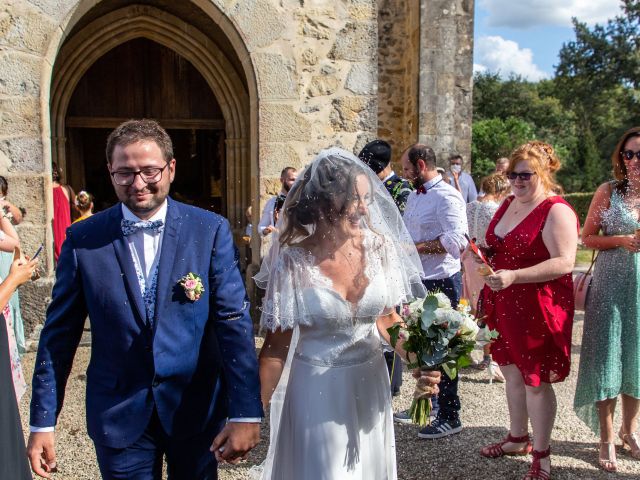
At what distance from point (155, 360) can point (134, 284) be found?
0.29 m

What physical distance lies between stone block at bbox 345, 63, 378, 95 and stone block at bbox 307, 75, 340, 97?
152 millimetres

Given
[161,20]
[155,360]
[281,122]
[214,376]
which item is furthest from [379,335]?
[161,20]

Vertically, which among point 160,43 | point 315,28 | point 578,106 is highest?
point 578,106

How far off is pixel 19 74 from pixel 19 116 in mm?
421

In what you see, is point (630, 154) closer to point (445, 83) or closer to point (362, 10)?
point (362, 10)

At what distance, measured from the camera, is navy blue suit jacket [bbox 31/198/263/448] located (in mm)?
2258

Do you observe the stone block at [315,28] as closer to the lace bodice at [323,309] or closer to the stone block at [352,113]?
the stone block at [352,113]

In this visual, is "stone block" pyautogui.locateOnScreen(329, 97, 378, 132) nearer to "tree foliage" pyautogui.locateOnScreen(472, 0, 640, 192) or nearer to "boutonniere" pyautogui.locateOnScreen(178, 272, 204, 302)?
"boutonniere" pyautogui.locateOnScreen(178, 272, 204, 302)

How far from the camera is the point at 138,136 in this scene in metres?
2.29

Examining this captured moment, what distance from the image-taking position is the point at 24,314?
629cm

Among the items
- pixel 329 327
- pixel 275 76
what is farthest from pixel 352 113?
pixel 329 327

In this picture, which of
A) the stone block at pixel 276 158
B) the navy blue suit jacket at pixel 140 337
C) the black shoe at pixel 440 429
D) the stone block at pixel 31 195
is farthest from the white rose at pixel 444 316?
the stone block at pixel 31 195

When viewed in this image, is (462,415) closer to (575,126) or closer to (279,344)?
(279,344)

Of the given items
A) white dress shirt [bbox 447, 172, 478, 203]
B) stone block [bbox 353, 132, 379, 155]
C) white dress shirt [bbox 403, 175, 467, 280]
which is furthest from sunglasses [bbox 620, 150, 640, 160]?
white dress shirt [bbox 447, 172, 478, 203]
